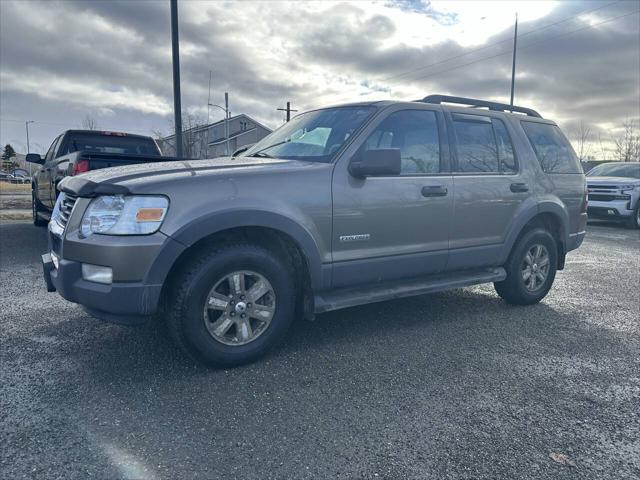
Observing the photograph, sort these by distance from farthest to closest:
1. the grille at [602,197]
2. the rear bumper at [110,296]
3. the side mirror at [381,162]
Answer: the grille at [602,197], the side mirror at [381,162], the rear bumper at [110,296]

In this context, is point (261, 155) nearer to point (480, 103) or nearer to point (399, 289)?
point (399, 289)

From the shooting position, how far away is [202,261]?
3.09 meters

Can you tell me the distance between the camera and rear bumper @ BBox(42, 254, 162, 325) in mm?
2877

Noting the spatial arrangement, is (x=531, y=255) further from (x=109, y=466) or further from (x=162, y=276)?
(x=109, y=466)

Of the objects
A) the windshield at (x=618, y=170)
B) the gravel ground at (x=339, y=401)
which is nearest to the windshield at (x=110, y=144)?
the gravel ground at (x=339, y=401)

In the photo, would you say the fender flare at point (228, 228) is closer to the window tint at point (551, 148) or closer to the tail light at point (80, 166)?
the window tint at point (551, 148)

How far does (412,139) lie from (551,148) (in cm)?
203

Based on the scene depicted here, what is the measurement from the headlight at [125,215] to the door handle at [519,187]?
131 inches

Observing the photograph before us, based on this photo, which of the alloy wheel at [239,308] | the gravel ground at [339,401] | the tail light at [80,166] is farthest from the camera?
the tail light at [80,166]

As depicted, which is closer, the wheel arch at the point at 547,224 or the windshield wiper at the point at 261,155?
the windshield wiper at the point at 261,155

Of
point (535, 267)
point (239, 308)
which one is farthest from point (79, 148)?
point (535, 267)

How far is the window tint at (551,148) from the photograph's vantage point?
16.5ft

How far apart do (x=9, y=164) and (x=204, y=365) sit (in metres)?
73.0

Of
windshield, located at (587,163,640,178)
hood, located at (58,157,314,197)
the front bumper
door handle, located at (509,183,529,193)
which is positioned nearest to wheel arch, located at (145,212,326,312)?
hood, located at (58,157,314,197)
